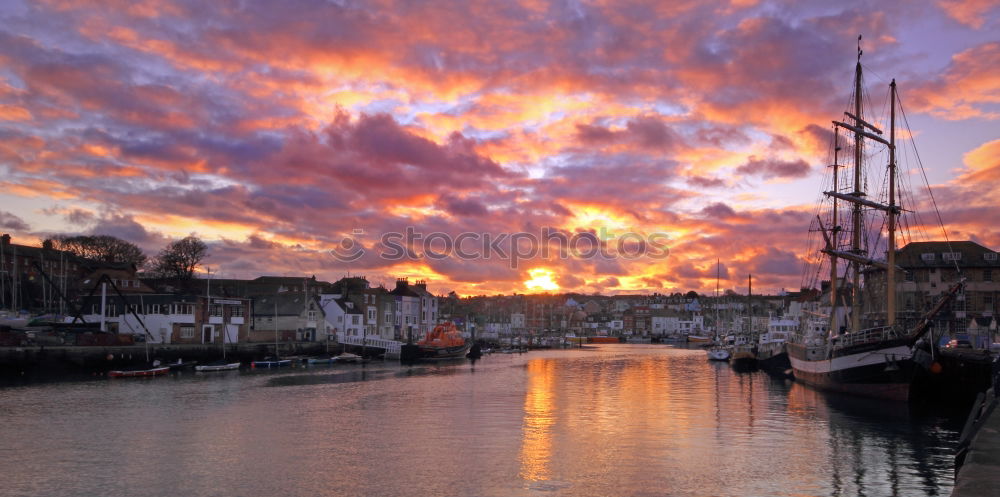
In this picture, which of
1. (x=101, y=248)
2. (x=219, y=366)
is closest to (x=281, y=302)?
(x=219, y=366)

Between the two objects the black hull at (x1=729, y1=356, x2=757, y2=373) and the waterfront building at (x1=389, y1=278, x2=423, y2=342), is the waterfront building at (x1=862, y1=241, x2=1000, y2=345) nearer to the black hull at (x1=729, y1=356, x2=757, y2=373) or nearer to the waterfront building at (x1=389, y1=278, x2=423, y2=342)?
the black hull at (x1=729, y1=356, x2=757, y2=373)

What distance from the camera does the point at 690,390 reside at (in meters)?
57.6

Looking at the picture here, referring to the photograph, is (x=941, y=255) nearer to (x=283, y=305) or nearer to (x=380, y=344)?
(x=380, y=344)

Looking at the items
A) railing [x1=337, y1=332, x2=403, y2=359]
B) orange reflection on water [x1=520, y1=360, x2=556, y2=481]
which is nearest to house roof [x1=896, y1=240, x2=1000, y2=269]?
orange reflection on water [x1=520, y1=360, x2=556, y2=481]

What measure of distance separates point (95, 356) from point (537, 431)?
46.8 metres

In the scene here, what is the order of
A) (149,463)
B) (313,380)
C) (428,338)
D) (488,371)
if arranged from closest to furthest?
(149,463) → (313,380) → (488,371) → (428,338)

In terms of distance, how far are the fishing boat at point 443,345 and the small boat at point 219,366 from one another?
90.7 ft

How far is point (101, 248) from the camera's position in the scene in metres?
130

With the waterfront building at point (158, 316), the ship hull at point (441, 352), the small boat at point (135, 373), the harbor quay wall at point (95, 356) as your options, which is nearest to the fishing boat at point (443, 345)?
the ship hull at point (441, 352)

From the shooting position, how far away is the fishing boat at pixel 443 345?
313 ft

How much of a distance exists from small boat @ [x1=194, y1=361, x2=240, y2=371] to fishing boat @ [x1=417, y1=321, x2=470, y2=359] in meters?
27.6

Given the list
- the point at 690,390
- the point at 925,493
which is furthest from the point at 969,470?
the point at 690,390

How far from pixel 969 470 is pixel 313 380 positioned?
5271cm

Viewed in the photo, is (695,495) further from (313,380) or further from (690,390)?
(313,380)
